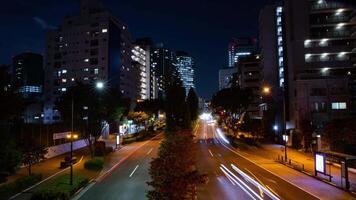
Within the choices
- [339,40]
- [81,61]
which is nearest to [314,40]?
[339,40]

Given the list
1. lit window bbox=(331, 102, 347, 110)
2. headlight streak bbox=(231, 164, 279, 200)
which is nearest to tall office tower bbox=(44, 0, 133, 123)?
lit window bbox=(331, 102, 347, 110)

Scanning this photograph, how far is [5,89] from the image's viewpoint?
25188 mm

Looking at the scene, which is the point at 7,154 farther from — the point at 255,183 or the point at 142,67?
the point at 142,67

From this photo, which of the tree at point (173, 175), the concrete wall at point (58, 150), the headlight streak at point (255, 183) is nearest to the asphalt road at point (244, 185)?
the headlight streak at point (255, 183)

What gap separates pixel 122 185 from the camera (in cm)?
3066

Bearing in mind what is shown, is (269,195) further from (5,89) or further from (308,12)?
(308,12)

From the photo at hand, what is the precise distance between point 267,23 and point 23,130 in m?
80.7

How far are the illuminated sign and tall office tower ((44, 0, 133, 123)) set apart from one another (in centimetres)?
8972

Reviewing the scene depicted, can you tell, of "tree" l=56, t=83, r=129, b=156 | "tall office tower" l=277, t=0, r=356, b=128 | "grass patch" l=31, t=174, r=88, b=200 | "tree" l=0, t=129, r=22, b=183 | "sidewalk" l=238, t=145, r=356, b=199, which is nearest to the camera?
"grass patch" l=31, t=174, r=88, b=200

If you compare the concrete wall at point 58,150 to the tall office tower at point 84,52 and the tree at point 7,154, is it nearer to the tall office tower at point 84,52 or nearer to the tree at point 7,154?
the tree at point 7,154

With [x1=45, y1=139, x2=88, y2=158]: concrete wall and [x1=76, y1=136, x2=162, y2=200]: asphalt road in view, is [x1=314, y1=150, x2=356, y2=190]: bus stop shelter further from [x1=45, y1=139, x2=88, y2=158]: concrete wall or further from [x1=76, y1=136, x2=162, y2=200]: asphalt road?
[x1=45, y1=139, x2=88, y2=158]: concrete wall

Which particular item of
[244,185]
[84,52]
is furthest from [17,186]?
[84,52]

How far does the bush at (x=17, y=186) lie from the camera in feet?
80.2

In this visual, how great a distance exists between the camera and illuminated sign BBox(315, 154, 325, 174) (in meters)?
32.3
